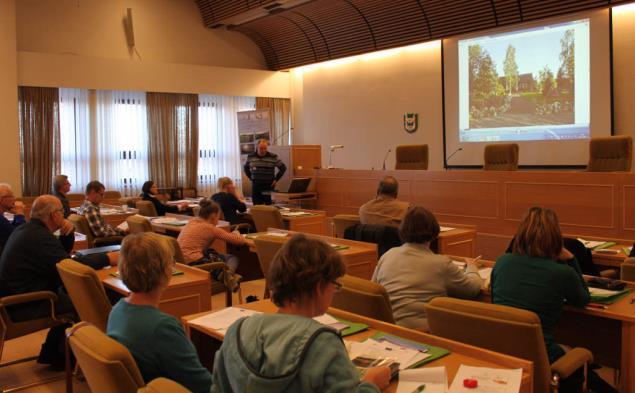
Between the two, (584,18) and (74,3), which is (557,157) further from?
(74,3)

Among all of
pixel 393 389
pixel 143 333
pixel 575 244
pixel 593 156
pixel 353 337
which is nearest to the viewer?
pixel 393 389

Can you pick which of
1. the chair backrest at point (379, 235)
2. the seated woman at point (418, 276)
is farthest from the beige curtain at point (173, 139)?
the seated woman at point (418, 276)

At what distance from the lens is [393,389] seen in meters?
2.10

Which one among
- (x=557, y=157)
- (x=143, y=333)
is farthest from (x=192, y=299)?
(x=557, y=157)

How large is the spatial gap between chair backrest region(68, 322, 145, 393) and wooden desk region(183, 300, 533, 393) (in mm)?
702

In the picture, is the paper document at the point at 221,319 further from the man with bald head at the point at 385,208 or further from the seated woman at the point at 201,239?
the man with bald head at the point at 385,208

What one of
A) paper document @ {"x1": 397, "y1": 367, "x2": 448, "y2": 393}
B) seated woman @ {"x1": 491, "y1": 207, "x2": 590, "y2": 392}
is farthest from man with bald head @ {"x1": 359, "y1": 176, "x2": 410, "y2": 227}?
paper document @ {"x1": 397, "y1": 367, "x2": 448, "y2": 393}

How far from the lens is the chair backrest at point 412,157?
9.84 metres

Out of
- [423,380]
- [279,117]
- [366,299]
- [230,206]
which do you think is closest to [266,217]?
[230,206]

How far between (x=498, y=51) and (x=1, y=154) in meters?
8.76

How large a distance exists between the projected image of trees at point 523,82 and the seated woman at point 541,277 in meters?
6.98

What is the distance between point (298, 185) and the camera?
10516 millimetres

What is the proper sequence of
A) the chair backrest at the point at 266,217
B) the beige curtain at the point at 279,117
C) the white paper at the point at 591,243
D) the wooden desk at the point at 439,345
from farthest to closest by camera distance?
the beige curtain at the point at 279,117, the chair backrest at the point at 266,217, the white paper at the point at 591,243, the wooden desk at the point at 439,345

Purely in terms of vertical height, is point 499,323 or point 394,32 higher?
point 394,32
